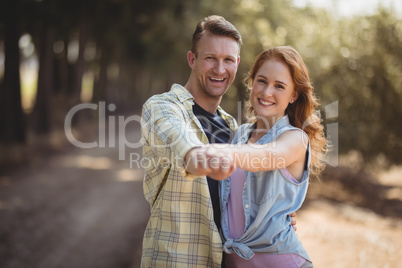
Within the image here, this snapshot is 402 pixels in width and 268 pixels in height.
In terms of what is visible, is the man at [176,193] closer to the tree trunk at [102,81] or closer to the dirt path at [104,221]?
the dirt path at [104,221]

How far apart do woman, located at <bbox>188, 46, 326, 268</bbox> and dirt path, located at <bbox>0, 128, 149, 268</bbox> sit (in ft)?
13.1

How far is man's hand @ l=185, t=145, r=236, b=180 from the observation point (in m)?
1.72

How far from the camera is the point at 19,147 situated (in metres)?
12.4

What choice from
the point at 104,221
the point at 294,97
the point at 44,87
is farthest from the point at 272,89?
the point at 44,87

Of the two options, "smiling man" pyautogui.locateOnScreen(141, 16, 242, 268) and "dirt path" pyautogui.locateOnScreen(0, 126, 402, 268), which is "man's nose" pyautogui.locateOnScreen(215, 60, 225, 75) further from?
"dirt path" pyautogui.locateOnScreen(0, 126, 402, 268)

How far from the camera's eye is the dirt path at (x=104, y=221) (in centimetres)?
600

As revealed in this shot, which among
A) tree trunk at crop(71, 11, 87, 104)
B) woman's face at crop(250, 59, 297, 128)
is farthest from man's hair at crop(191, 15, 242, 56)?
tree trunk at crop(71, 11, 87, 104)

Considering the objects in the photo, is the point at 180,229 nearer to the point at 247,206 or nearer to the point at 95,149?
the point at 247,206

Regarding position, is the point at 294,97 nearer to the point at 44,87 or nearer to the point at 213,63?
the point at 213,63

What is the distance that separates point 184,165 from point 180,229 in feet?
2.21

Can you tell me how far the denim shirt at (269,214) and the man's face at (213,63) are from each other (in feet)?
2.26

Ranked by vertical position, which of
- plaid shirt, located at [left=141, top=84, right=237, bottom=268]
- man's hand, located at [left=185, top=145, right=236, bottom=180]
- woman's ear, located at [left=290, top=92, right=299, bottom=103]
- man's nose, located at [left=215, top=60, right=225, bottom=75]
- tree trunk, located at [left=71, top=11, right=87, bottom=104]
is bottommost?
plaid shirt, located at [left=141, top=84, right=237, bottom=268]

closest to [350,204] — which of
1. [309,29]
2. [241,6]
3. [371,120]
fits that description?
[371,120]

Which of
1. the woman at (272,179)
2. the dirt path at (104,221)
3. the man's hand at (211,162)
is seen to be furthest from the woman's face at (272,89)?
the dirt path at (104,221)
